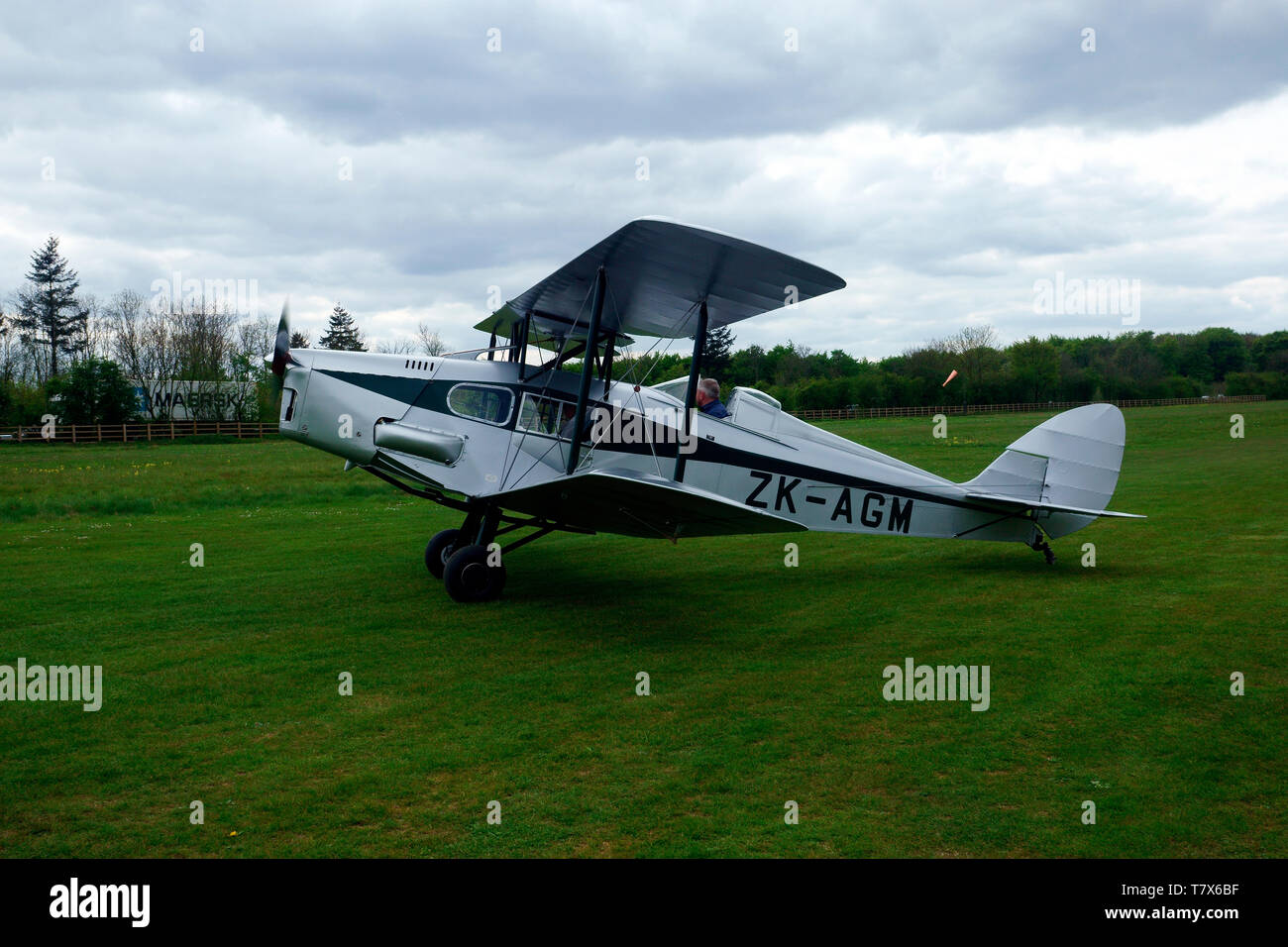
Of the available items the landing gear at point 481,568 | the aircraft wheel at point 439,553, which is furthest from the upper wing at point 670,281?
the aircraft wheel at point 439,553

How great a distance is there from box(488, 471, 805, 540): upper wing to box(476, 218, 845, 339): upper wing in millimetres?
1770

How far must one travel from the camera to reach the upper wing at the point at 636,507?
6.61m

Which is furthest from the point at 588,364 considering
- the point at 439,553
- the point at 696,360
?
the point at 439,553

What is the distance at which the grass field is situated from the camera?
12.4ft

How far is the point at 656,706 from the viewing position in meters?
5.50

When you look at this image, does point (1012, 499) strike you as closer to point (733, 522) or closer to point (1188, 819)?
point (733, 522)

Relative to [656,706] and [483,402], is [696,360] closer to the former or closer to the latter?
[483,402]

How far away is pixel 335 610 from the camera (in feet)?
27.3

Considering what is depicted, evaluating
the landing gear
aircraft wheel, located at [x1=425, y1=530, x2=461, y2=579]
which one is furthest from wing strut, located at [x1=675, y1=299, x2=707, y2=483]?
aircraft wheel, located at [x1=425, y1=530, x2=461, y2=579]

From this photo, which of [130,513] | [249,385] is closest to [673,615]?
[130,513]

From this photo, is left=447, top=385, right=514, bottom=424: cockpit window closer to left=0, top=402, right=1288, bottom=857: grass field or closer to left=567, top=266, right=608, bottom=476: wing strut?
left=567, top=266, right=608, bottom=476: wing strut

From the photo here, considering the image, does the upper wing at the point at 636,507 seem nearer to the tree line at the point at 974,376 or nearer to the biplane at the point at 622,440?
the biplane at the point at 622,440

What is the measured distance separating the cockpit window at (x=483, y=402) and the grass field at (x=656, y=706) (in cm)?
199

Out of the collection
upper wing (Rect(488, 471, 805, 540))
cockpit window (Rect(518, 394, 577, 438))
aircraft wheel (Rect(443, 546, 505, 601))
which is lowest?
aircraft wheel (Rect(443, 546, 505, 601))
